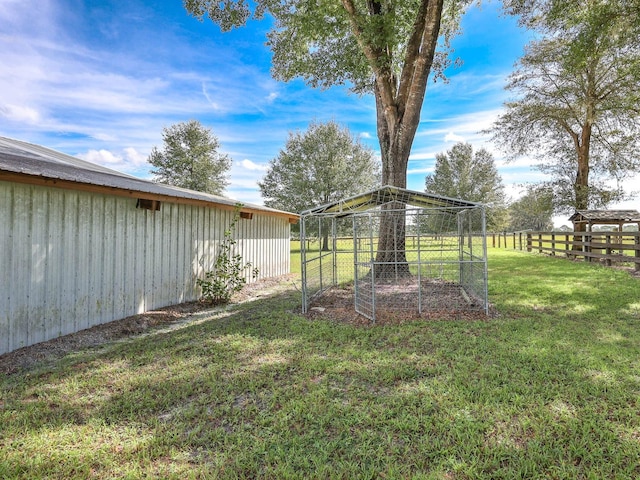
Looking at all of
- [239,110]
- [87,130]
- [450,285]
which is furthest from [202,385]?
[87,130]

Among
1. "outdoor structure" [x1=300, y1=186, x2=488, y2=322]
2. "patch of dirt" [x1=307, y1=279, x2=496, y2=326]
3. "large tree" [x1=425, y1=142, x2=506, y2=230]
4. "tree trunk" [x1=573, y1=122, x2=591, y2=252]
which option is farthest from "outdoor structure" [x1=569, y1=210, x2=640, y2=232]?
"large tree" [x1=425, y1=142, x2=506, y2=230]

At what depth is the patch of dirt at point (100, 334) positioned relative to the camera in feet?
12.8

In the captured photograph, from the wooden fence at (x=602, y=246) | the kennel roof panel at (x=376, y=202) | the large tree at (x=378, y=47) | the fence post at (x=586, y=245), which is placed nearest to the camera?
the kennel roof panel at (x=376, y=202)

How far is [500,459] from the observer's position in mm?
2084

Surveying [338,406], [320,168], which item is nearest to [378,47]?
[338,406]

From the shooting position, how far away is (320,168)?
23.0 meters

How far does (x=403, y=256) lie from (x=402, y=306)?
3.06m

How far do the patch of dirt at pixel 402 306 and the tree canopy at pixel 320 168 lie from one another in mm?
15558

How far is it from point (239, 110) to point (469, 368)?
18.2 meters

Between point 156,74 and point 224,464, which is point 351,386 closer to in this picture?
point 224,464

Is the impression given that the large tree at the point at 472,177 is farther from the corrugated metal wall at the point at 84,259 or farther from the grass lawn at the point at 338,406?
the grass lawn at the point at 338,406

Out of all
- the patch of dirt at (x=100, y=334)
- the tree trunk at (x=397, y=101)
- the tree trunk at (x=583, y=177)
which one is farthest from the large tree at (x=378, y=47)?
the tree trunk at (x=583, y=177)

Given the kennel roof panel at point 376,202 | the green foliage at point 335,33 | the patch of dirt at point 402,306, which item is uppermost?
the green foliage at point 335,33

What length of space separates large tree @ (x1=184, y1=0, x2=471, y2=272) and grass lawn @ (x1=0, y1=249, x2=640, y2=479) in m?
3.75
